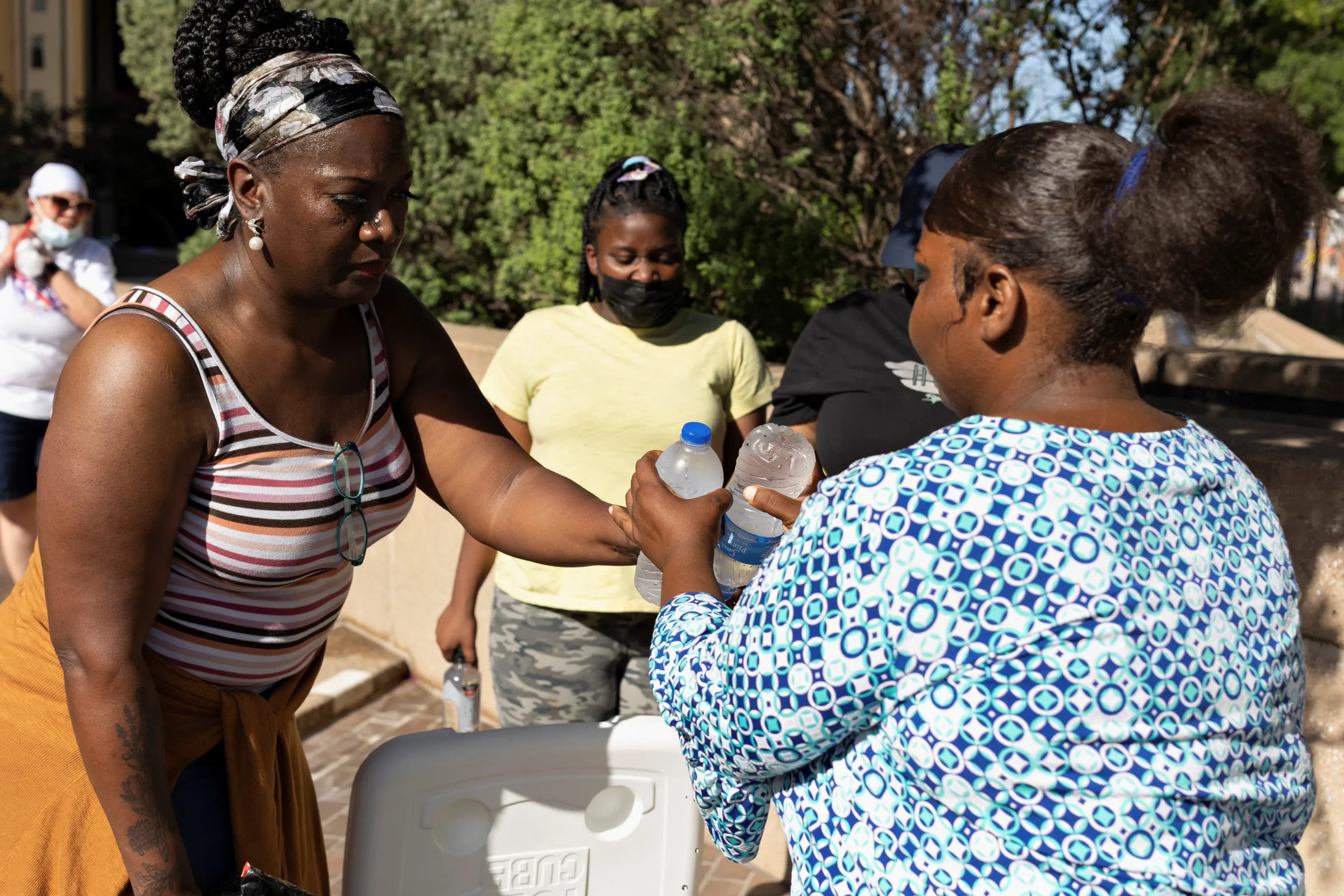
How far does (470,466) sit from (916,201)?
1.39 meters

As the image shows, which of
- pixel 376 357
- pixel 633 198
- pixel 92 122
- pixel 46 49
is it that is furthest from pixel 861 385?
pixel 46 49

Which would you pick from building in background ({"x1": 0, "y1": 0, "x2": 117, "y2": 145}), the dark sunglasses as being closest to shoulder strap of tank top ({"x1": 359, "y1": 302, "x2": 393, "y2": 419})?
the dark sunglasses

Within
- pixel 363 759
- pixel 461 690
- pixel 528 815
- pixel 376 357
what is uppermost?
pixel 376 357

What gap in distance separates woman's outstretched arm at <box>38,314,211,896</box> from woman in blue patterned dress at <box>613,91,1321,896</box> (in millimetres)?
976

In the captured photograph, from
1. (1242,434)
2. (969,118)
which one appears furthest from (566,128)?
(1242,434)

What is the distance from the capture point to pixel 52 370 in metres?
5.98

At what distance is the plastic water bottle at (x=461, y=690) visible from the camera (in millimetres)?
3891

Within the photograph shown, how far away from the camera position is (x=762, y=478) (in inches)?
136

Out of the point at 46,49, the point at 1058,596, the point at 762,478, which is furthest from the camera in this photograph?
the point at 46,49

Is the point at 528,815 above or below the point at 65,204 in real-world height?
above

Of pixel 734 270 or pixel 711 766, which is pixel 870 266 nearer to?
pixel 734 270

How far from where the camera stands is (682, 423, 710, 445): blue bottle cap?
235 centimetres

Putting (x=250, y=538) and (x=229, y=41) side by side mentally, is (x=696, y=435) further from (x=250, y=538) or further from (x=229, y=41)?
(x=229, y=41)

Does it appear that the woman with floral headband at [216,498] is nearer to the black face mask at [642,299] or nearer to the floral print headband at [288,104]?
the floral print headband at [288,104]
